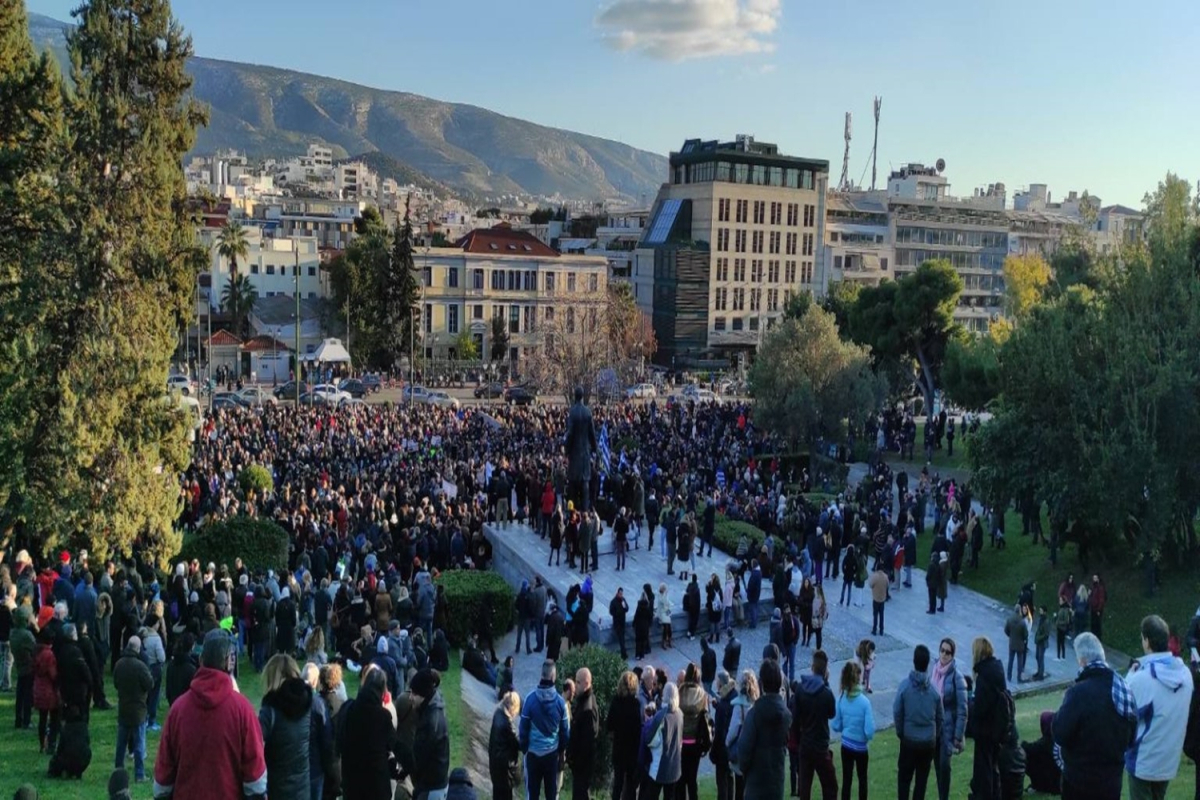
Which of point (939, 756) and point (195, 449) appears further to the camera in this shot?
point (195, 449)

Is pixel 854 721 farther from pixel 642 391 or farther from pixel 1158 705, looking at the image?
pixel 642 391

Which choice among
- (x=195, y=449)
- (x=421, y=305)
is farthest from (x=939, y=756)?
(x=421, y=305)

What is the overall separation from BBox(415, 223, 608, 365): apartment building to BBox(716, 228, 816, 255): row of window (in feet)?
28.1

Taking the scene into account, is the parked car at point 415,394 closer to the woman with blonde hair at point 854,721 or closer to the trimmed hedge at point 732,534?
the trimmed hedge at point 732,534

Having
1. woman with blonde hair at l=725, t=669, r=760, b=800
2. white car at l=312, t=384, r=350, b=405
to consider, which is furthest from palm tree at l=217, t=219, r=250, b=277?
woman with blonde hair at l=725, t=669, r=760, b=800

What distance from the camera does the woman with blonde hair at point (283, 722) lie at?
604 centimetres

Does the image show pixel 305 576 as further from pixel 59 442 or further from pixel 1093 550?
pixel 1093 550

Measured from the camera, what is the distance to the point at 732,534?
21.4m

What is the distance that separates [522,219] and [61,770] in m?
123

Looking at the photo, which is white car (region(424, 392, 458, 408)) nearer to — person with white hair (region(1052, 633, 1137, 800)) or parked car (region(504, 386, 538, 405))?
parked car (region(504, 386, 538, 405))

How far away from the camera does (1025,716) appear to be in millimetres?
12898

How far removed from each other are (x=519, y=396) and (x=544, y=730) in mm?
42125

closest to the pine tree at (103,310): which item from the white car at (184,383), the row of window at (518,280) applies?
the white car at (184,383)

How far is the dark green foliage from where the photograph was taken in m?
23.7
